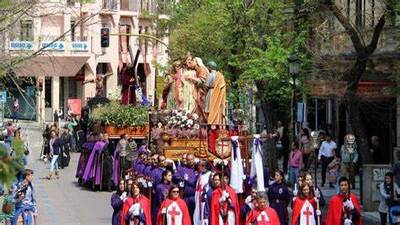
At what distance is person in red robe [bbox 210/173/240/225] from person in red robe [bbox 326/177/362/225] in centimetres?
236

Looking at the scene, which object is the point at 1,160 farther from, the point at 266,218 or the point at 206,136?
the point at 206,136

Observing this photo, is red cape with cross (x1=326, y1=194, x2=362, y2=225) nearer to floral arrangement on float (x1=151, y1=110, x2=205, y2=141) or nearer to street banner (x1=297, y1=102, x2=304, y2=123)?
floral arrangement on float (x1=151, y1=110, x2=205, y2=141)

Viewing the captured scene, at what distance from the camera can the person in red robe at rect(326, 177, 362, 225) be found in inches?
622

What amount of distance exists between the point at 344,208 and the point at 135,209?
3.67 meters

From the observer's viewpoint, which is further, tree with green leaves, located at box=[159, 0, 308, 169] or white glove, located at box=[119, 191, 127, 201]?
tree with green leaves, located at box=[159, 0, 308, 169]

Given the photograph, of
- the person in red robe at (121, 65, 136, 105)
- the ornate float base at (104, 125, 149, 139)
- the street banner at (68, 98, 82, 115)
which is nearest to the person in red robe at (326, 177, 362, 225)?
the ornate float base at (104, 125, 149, 139)

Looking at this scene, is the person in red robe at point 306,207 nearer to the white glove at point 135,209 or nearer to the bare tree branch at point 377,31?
the white glove at point 135,209

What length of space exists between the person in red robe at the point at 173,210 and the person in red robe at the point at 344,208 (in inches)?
106

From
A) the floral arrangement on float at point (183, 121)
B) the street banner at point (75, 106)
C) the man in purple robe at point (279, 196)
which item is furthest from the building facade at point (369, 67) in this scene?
the street banner at point (75, 106)

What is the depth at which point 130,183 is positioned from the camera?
17.5m

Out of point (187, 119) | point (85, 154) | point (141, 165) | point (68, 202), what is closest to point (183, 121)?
point (187, 119)

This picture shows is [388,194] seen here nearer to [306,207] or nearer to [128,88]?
[306,207]

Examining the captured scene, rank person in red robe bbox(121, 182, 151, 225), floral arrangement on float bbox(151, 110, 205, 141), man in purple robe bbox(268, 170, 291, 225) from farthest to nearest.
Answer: floral arrangement on float bbox(151, 110, 205, 141) → man in purple robe bbox(268, 170, 291, 225) → person in red robe bbox(121, 182, 151, 225)

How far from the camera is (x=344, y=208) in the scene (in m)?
15.9
